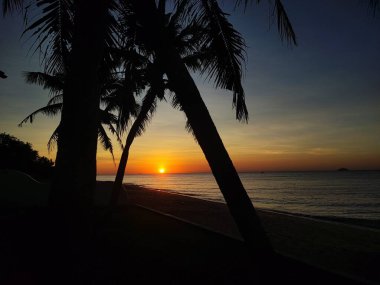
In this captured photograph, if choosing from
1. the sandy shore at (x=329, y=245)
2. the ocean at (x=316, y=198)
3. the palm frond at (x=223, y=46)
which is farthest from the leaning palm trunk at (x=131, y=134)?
the ocean at (x=316, y=198)

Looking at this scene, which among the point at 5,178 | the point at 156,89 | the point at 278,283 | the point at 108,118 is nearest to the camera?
the point at 278,283

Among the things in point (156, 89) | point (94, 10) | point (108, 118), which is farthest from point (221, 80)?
point (108, 118)

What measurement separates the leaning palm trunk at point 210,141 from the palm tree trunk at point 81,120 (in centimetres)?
54

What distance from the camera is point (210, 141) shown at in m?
3.65

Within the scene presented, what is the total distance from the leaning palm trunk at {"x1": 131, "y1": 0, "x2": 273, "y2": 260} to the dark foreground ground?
47cm

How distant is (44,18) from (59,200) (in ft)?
10.00

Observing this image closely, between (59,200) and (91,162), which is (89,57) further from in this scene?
(59,200)

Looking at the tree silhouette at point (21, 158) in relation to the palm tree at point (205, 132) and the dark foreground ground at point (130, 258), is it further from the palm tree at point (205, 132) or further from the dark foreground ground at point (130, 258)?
the palm tree at point (205, 132)

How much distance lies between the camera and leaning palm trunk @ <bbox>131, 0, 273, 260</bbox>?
3619 millimetres

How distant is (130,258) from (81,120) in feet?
10.1

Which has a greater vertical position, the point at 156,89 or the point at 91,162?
the point at 156,89

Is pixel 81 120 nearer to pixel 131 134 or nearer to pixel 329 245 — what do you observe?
pixel 131 134

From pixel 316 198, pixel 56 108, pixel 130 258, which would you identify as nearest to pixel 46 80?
pixel 56 108

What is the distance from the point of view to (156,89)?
→ 1113cm
